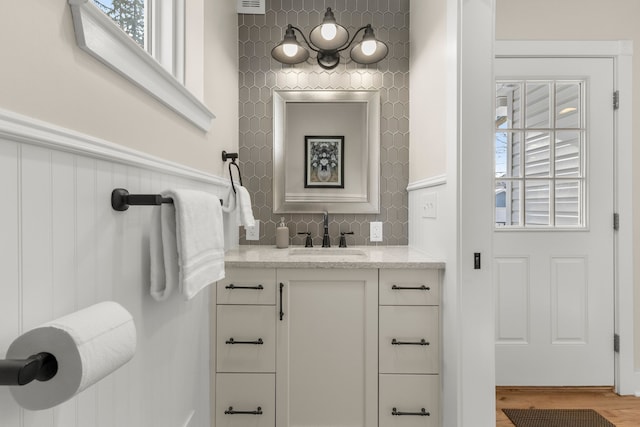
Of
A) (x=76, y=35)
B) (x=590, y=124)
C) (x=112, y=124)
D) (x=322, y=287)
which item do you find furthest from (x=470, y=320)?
(x=590, y=124)

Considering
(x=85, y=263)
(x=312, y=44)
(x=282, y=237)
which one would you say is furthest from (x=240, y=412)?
(x=312, y=44)

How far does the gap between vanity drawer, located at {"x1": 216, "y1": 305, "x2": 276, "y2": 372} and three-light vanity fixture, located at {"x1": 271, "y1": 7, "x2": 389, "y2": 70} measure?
1469 millimetres

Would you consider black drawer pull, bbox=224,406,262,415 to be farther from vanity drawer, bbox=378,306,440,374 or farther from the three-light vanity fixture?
the three-light vanity fixture

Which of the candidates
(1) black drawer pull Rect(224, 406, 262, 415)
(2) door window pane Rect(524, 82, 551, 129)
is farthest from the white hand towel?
(2) door window pane Rect(524, 82, 551, 129)

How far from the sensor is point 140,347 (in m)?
1.04

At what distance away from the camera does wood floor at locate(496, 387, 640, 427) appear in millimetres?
2059

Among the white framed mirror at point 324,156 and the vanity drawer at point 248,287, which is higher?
the white framed mirror at point 324,156

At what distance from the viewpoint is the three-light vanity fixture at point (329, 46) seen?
83.7 inches

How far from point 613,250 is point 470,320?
1507 millimetres

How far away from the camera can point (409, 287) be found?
1652mm

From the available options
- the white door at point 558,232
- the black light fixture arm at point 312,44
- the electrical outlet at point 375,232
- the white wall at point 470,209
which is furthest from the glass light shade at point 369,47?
the electrical outlet at point 375,232

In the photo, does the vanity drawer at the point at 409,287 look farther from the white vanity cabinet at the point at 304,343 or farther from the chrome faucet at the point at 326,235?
the chrome faucet at the point at 326,235

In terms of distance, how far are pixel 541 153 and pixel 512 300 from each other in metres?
0.95

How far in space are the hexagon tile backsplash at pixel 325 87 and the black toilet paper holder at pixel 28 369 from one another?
5.98 feet
